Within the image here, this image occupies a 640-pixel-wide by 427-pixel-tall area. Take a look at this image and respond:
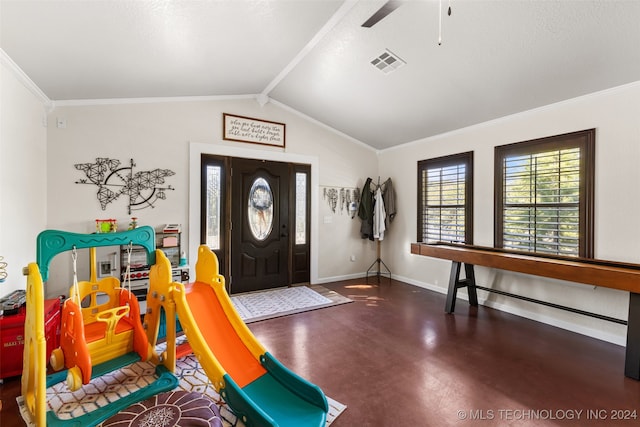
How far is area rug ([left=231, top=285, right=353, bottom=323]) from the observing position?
363 cm

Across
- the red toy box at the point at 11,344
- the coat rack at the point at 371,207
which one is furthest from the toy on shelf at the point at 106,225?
the coat rack at the point at 371,207

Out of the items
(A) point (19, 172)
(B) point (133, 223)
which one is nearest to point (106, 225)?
(B) point (133, 223)

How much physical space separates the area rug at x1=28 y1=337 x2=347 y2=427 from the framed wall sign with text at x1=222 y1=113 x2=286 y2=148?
3.14 metres

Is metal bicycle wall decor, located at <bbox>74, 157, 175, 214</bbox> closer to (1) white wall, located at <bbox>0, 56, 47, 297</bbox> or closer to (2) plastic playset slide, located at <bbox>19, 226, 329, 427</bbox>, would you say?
(1) white wall, located at <bbox>0, 56, 47, 297</bbox>

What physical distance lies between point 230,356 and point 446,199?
3.86m

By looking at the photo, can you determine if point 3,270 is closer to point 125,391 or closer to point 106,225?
point 106,225

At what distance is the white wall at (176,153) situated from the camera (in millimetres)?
3334

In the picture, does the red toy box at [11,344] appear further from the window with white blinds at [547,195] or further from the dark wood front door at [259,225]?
the window with white blinds at [547,195]

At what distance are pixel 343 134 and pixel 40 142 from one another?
4242mm

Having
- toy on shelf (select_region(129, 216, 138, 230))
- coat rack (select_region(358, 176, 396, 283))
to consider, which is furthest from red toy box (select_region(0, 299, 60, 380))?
coat rack (select_region(358, 176, 396, 283))

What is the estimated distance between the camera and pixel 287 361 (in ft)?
8.25

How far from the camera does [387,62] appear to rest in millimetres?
3172

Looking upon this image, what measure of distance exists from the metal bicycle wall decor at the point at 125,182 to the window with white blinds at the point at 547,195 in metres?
4.54

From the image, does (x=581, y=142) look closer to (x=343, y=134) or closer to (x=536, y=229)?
(x=536, y=229)
